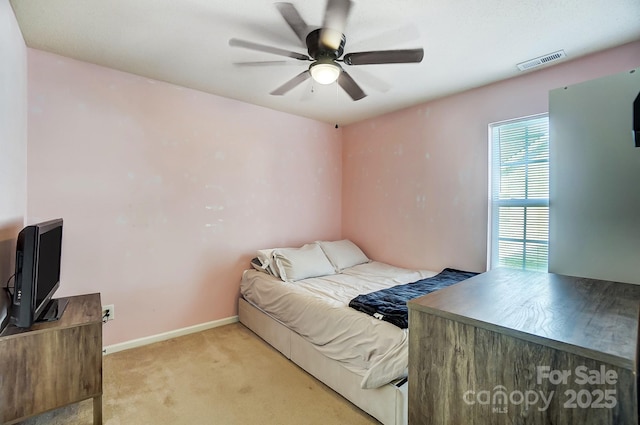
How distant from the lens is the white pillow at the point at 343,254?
3.46 metres

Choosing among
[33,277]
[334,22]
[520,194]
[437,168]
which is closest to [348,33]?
[334,22]

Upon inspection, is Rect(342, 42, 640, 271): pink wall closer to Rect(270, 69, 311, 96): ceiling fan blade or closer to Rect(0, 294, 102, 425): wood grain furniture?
Rect(270, 69, 311, 96): ceiling fan blade

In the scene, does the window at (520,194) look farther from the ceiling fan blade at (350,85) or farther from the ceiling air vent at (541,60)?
the ceiling fan blade at (350,85)

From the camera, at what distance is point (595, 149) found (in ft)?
5.14

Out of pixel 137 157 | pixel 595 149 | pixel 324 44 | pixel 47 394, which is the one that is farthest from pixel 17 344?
pixel 595 149

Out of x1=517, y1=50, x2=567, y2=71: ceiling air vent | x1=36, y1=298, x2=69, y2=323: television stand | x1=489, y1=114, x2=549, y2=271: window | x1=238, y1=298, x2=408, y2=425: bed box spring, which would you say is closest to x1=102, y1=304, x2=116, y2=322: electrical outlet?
x1=36, y1=298, x2=69, y2=323: television stand

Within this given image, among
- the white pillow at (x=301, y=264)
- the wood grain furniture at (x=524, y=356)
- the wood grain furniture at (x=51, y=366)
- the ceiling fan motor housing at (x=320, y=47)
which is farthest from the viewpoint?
the white pillow at (x=301, y=264)

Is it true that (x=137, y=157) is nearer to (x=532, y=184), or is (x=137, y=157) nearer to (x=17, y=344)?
(x=17, y=344)

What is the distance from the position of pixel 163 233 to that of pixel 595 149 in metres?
3.18

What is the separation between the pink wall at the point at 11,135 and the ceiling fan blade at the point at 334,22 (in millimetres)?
1707

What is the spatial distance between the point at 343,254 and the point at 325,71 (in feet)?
7.15

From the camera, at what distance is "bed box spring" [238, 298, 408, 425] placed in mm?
1652

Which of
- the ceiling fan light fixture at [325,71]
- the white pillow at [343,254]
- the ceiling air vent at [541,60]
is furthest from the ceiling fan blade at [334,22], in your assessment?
the white pillow at [343,254]

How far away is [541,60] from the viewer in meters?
2.30
